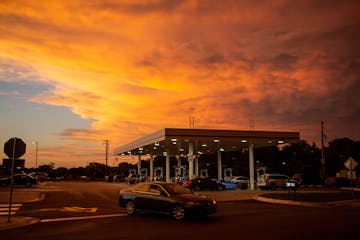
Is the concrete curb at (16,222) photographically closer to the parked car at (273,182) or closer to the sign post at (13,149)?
the sign post at (13,149)

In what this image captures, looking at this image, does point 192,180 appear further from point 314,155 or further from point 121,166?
point 121,166

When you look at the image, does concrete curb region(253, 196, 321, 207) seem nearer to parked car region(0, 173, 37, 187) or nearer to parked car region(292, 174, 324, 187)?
parked car region(292, 174, 324, 187)

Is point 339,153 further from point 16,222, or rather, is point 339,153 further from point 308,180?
point 16,222

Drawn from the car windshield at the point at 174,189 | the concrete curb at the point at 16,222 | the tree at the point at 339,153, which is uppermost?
the tree at the point at 339,153

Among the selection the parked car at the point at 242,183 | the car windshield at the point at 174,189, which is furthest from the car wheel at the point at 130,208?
the parked car at the point at 242,183

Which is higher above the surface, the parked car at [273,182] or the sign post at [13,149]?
Result: the sign post at [13,149]

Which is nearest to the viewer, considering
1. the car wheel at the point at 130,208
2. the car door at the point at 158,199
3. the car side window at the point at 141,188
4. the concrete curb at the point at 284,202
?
the car door at the point at 158,199

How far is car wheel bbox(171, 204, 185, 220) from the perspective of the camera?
50.8 ft

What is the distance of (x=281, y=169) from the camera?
8806cm

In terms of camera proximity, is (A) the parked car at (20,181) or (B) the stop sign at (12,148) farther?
(A) the parked car at (20,181)

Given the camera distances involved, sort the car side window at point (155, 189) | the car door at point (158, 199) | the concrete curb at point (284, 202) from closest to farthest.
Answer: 1. the car door at point (158, 199)
2. the car side window at point (155, 189)
3. the concrete curb at point (284, 202)

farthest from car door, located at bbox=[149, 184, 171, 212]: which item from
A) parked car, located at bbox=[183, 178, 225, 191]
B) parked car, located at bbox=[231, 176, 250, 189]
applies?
parked car, located at bbox=[231, 176, 250, 189]

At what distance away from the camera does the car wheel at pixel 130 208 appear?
17.3m

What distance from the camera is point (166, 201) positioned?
16.0 m
